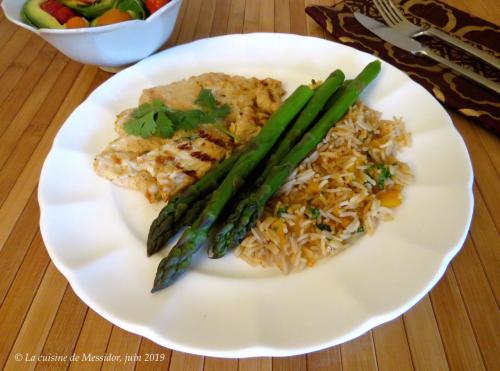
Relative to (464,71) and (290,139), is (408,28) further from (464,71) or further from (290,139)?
(290,139)

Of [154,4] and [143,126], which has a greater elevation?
[154,4]

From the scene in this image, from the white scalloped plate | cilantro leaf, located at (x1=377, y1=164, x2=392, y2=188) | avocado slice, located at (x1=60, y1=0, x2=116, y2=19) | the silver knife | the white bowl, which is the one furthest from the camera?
avocado slice, located at (x1=60, y1=0, x2=116, y2=19)

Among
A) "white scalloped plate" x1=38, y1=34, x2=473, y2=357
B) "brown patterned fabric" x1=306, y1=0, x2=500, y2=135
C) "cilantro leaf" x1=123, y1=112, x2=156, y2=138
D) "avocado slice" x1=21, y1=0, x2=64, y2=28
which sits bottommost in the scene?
"white scalloped plate" x1=38, y1=34, x2=473, y2=357

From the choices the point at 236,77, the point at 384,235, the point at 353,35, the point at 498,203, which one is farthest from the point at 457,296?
the point at 353,35

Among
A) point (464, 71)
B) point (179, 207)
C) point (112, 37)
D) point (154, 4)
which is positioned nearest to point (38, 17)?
point (112, 37)

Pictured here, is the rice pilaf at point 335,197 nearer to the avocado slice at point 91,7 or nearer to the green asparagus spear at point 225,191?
the green asparagus spear at point 225,191

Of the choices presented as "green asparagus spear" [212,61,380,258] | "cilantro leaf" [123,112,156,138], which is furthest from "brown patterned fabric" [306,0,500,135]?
"cilantro leaf" [123,112,156,138]

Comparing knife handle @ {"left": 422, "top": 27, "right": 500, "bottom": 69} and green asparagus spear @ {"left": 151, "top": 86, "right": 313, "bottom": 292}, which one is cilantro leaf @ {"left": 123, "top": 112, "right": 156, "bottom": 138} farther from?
knife handle @ {"left": 422, "top": 27, "right": 500, "bottom": 69}
